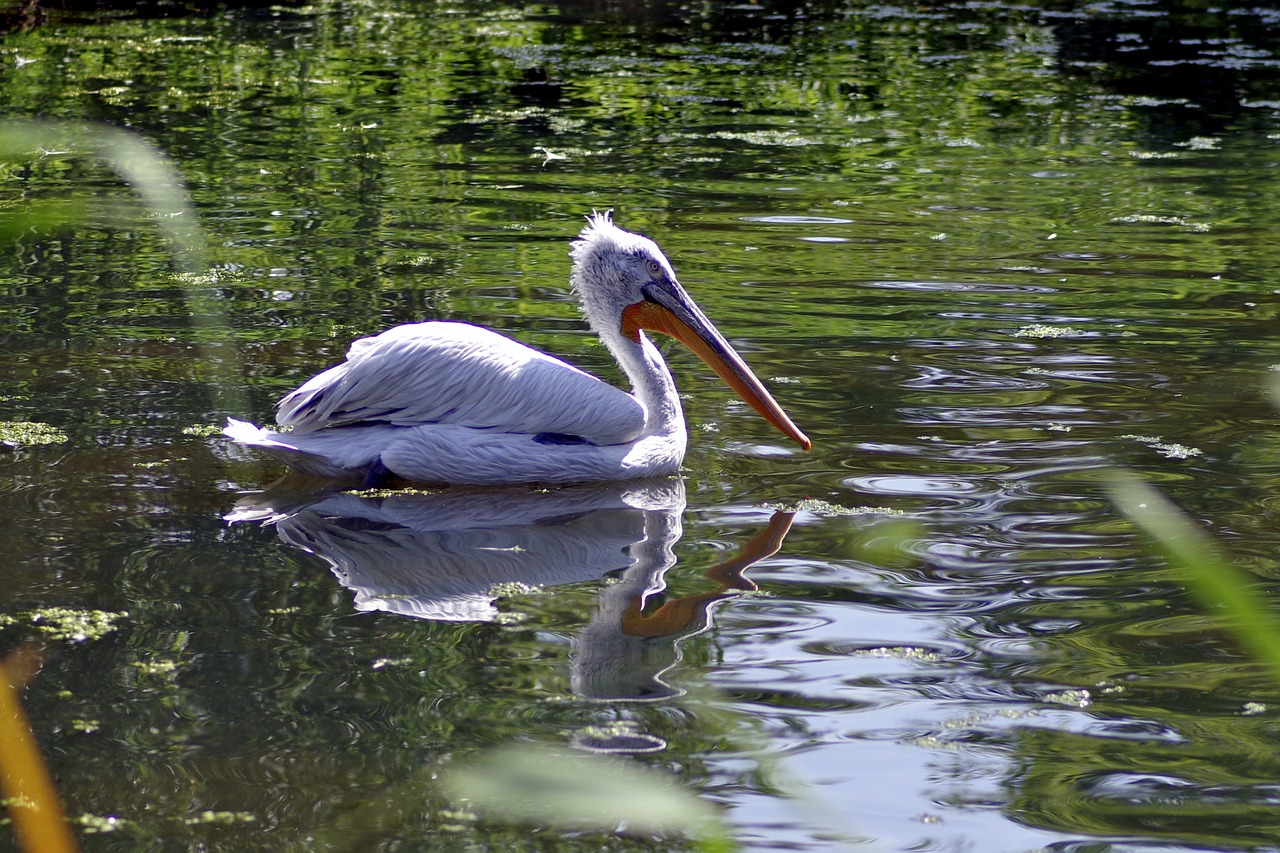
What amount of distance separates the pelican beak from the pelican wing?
40 centimetres

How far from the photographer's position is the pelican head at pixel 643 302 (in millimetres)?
4637

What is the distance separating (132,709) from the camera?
286 centimetres

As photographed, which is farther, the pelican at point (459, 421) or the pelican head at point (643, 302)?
the pelican head at point (643, 302)

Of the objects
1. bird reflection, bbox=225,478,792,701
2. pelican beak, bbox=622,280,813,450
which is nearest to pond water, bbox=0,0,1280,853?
bird reflection, bbox=225,478,792,701

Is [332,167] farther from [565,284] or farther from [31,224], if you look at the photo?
[31,224]

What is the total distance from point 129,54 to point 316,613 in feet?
35.3

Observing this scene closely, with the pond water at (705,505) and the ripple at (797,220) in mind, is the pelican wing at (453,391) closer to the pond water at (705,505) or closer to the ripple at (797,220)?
the pond water at (705,505)

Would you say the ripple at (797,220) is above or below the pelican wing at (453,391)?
above

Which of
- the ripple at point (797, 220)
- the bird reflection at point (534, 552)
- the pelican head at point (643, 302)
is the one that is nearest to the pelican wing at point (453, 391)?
the bird reflection at point (534, 552)

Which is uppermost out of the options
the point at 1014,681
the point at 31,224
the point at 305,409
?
the point at 31,224

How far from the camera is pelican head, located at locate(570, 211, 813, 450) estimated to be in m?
4.64

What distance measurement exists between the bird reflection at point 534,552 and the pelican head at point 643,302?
1.35ft

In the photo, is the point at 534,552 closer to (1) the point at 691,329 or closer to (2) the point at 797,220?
(1) the point at 691,329

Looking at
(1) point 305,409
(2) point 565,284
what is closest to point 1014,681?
(1) point 305,409
